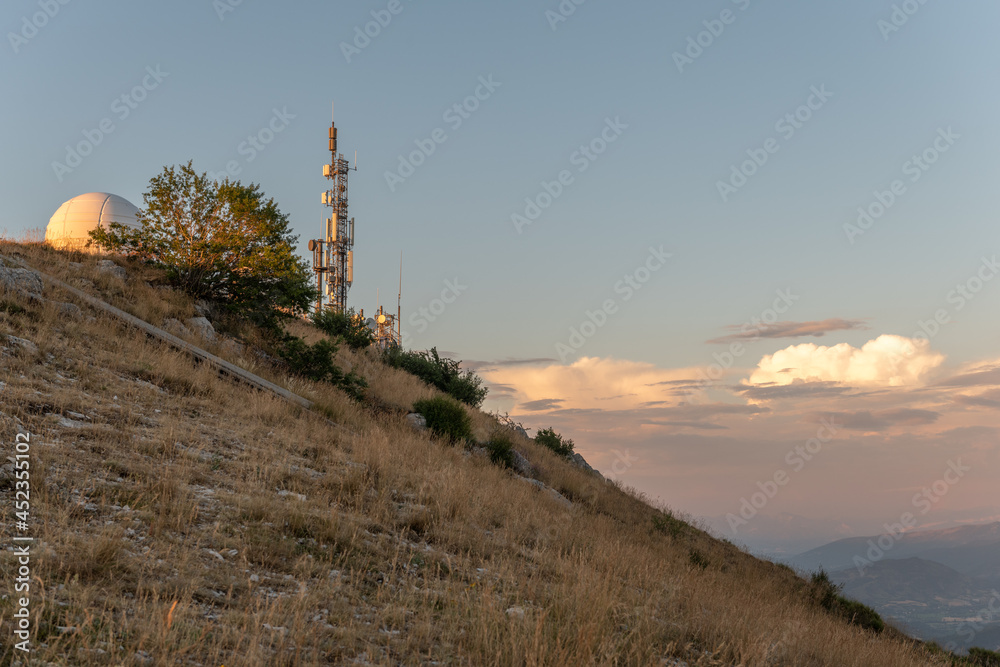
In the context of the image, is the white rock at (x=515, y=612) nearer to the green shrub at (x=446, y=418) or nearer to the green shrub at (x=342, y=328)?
the green shrub at (x=446, y=418)

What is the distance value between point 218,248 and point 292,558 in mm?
16826

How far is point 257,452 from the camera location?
29.3ft

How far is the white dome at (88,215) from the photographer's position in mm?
29953

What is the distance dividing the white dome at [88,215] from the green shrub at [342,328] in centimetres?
1183

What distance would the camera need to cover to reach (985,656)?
17.0 m

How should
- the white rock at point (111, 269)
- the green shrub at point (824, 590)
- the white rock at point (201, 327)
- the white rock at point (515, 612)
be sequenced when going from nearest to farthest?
the white rock at point (515, 612) → the green shrub at point (824, 590) → the white rock at point (201, 327) → the white rock at point (111, 269)

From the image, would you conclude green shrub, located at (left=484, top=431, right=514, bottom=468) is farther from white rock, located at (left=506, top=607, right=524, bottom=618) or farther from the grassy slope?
white rock, located at (left=506, top=607, right=524, bottom=618)

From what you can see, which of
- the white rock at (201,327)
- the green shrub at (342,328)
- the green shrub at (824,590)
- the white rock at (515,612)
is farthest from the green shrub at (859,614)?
the green shrub at (342,328)

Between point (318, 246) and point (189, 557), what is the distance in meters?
49.1

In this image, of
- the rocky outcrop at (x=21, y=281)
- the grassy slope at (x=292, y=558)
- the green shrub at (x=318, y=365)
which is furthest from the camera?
the green shrub at (x=318, y=365)

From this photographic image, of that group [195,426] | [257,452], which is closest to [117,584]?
[257,452]

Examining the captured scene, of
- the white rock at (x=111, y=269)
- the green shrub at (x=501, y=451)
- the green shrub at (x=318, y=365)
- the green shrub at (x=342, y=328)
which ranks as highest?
the green shrub at (x=342, y=328)

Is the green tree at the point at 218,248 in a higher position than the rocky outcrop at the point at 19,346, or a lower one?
higher

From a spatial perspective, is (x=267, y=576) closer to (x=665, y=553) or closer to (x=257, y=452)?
(x=257, y=452)
